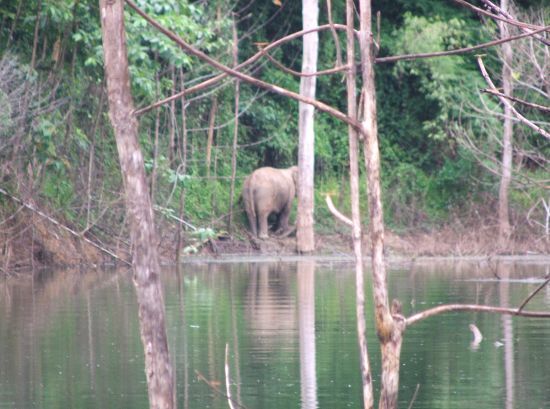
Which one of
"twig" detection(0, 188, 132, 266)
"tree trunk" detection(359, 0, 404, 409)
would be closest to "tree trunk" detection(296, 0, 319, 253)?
"twig" detection(0, 188, 132, 266)

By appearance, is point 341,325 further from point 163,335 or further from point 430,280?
point 163,335

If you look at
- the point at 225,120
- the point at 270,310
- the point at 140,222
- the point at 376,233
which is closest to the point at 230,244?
the point at 225,120

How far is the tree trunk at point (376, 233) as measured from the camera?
5582mm

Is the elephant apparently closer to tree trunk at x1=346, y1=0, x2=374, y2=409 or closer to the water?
the water

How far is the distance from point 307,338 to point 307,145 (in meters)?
16.6

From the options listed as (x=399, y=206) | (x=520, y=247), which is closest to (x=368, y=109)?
(x=520, y=247)

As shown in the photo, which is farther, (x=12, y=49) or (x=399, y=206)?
(x=399, y=206)

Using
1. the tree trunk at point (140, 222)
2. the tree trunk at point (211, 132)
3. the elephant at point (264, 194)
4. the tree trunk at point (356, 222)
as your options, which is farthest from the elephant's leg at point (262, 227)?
the tree trunk at point (356, 222)

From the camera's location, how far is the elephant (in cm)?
2950

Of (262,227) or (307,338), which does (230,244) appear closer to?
(262,227)

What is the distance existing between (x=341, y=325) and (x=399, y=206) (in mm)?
17421

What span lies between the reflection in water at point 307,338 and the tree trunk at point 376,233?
4.23 metres

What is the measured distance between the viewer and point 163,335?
6355 millimetres

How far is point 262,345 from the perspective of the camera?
13.4m
